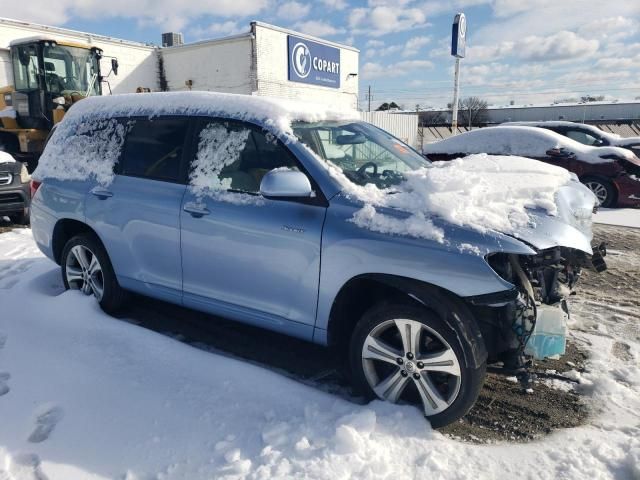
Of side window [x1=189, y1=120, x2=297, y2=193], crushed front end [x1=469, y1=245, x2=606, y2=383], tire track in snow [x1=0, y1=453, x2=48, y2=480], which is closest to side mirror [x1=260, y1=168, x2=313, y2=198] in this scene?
side window [x1=189, y1=120, x2=297, y2=193]

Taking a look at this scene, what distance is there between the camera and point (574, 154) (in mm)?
9758

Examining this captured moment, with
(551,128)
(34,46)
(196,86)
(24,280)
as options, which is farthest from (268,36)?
(24,280)

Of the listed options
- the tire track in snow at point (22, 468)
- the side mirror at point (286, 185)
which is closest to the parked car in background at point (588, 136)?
the side mirror at point (286, 185)

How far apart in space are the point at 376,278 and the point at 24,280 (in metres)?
3.89

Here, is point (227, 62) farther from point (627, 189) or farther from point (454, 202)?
point (454, 202)

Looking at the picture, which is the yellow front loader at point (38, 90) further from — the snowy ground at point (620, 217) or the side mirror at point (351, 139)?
the snowy ground at point (620, 217)

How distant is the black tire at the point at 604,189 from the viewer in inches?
375

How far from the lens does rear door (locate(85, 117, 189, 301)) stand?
12.1 ft

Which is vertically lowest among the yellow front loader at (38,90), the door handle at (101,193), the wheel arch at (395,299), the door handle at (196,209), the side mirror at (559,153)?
the wheel arch at (395,299)

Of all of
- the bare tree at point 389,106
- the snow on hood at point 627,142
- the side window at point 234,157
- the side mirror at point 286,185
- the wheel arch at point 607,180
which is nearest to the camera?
the side mirror at point 286,185

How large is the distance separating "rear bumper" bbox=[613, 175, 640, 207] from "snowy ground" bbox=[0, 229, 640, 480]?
6.70 meters

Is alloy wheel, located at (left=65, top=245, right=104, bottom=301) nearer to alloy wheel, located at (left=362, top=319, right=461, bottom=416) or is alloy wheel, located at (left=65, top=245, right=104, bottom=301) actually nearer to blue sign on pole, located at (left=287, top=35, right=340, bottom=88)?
alloy wheel, located at (left=362, top=319, right=461, bottom=416)

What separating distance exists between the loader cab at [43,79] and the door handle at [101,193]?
380 inches

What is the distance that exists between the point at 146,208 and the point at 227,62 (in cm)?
1917
